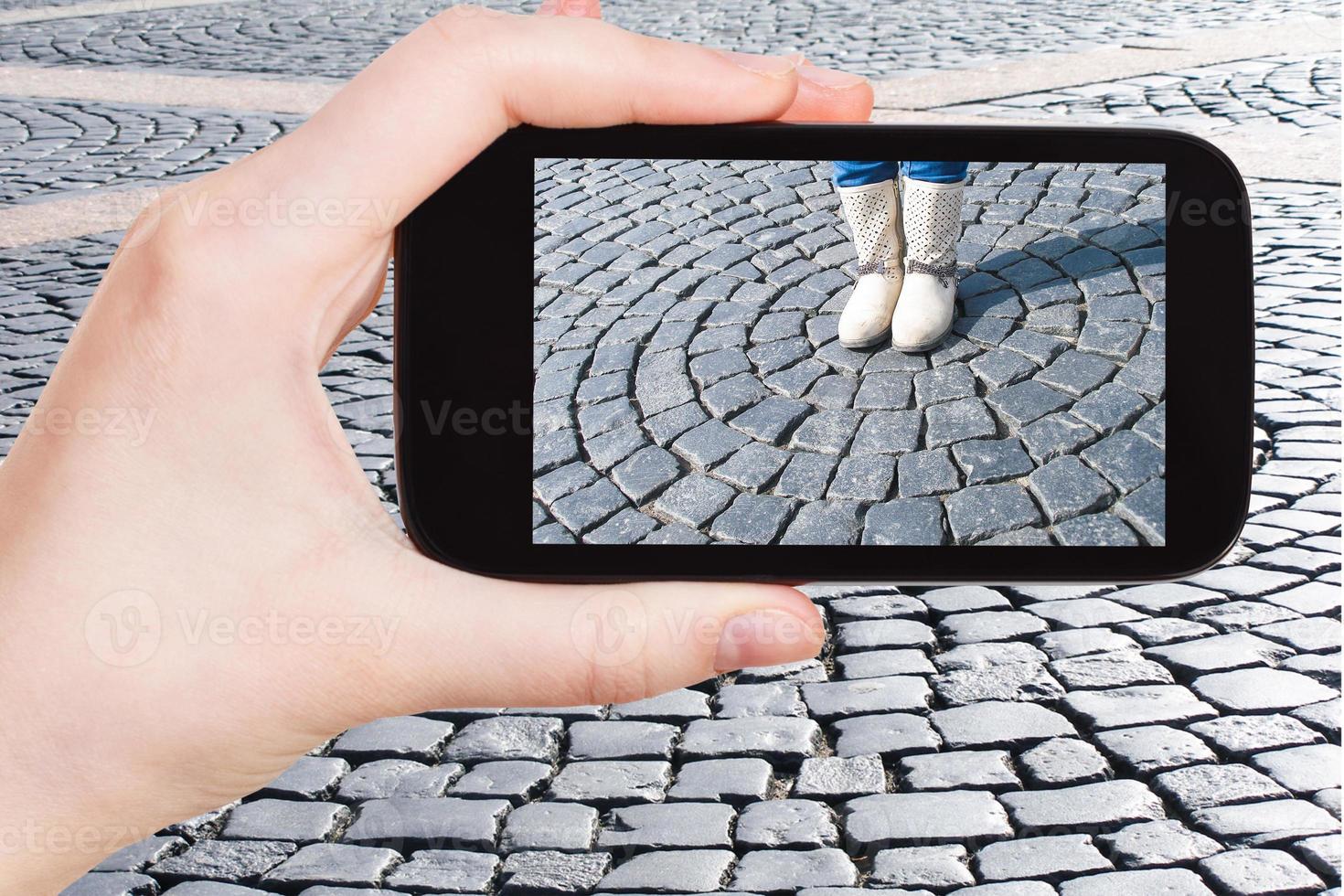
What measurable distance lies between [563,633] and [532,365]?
0.37 metres

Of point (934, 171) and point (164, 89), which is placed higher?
point (164, 89)

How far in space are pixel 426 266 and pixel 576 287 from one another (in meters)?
0.32

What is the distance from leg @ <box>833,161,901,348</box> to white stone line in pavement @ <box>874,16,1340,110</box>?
6.42 metres

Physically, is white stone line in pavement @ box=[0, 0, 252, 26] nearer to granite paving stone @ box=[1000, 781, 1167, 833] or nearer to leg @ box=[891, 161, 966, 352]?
leg @ box=[891, 161, 966, 352]

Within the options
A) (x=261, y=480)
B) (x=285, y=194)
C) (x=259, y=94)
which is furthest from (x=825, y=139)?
(x=259, y=94)

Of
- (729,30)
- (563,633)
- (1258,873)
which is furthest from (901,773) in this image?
(729,30)

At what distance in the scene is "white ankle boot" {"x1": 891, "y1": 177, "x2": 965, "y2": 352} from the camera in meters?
1.94

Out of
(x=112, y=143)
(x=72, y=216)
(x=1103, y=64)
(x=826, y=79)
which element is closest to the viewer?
(x=826, y=79)

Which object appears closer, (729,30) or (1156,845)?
(1156,845)

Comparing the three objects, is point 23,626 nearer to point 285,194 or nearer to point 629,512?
point 285,194

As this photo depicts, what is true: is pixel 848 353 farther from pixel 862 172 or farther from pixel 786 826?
pixel 786 826

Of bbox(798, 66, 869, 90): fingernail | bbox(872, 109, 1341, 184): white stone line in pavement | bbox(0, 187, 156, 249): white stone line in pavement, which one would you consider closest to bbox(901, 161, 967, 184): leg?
bbox(798, 66, 869, 90): fingernail

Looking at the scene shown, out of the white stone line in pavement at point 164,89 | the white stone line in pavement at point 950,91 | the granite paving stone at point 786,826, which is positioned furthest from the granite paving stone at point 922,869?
the white stone line in pavement at point 164,89

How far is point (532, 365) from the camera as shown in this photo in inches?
72.3
